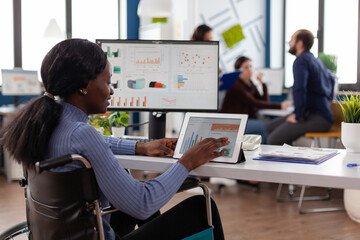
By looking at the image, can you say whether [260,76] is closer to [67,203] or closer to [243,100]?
[243,100]

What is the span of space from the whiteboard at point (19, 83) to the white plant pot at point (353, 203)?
3161 mm

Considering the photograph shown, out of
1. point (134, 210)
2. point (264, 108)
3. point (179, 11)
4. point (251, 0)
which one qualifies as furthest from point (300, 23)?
point (134, 210)

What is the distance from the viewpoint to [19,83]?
4500mm

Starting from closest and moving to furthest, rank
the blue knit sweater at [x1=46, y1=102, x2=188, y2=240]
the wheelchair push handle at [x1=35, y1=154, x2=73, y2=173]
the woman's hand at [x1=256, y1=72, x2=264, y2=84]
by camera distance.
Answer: the wheelchair push handle at [x1=35, y1=154, x2=73, y2=173] < the blue knit sweater at [x1=46, y1=102, x2=188, y2=240] < the woman's hand at [x1=256, y1=72, x2=264, y2=84]

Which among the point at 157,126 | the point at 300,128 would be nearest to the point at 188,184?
the point at 157,126

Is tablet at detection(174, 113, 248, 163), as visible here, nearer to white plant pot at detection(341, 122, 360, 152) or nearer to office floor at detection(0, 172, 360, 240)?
white plant pot at detection(341, 122, 360, 152)

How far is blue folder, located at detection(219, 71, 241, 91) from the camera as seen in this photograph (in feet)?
13.2

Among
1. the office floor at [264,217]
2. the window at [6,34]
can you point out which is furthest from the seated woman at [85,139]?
the window at [6,34]

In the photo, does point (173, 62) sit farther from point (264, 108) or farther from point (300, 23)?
point (300, 23)

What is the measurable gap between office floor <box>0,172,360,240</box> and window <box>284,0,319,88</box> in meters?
2.49

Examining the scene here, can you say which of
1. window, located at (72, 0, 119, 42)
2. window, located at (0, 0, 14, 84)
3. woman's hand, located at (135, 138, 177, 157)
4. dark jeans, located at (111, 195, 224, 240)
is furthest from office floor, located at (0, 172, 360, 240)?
→ window, located at (72, 0, 119, 42)

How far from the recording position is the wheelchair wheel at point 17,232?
4.69 ft

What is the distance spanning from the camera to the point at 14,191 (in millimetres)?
3861

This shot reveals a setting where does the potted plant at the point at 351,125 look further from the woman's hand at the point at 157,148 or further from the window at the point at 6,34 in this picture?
the window at the point at 6,34
